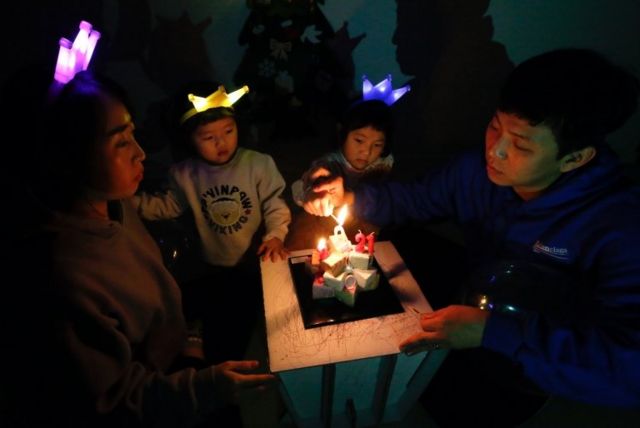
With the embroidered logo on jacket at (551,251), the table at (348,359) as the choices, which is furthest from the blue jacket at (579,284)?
the table at (348,359)

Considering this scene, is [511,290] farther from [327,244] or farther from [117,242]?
[117,242]

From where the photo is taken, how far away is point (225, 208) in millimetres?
1972

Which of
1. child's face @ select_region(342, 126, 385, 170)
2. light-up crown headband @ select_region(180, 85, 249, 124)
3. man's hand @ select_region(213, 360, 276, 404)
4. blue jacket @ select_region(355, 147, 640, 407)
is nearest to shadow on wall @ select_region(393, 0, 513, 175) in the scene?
child's face @ select_region(342, 126, 385, 170)

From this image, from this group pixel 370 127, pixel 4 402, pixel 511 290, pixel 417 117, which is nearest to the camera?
pixel 4 402

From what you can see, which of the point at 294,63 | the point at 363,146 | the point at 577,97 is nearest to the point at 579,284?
the point at 577,97

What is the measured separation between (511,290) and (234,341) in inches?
45.4

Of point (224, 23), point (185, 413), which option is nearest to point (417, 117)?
point (224, 23)

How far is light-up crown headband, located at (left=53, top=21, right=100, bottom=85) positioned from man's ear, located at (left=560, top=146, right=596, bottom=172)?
1534 millimetres

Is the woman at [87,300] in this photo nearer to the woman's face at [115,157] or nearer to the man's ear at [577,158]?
the woman's face at [115,157]

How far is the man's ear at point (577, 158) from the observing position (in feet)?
4.08

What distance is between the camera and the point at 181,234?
1978 millimetres

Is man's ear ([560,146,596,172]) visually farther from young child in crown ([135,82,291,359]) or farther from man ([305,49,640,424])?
young child in crown ([135,82,291,359])

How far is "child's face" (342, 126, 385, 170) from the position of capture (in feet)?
6.34

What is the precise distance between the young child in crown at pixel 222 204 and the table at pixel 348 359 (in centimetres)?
31
